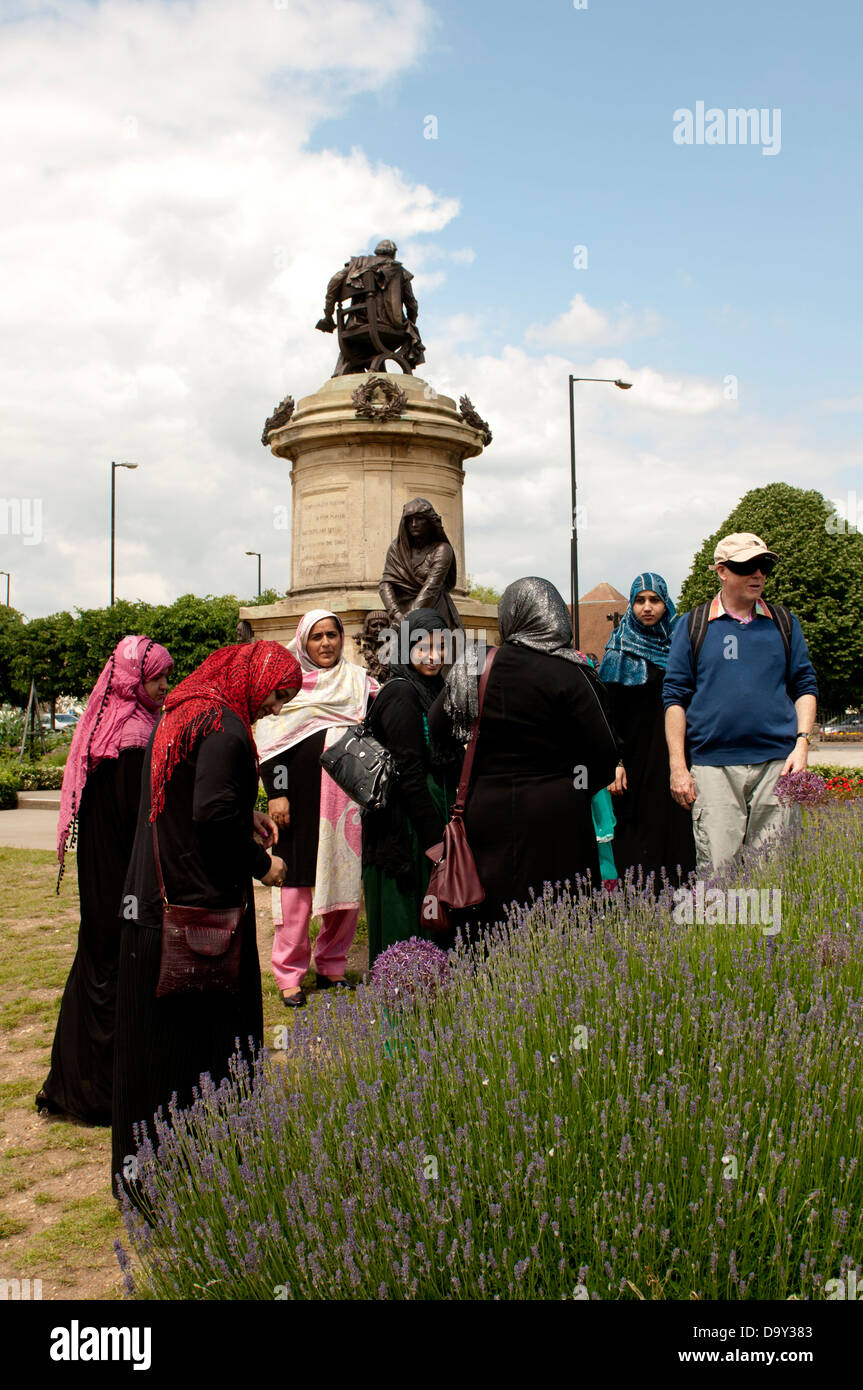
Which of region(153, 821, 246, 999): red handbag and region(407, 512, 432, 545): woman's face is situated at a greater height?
region(407, 512, 432, 545): woman's face

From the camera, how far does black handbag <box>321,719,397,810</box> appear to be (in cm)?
460

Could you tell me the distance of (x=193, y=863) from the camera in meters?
3.58

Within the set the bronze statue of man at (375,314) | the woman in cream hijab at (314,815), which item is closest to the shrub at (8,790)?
the bronze statue of man at (375,314)

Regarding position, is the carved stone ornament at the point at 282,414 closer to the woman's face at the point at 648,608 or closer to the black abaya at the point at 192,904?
the woman's face at the point at 648,608

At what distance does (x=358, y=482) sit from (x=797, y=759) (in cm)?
998

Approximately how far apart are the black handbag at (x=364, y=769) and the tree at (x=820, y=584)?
40212 mm

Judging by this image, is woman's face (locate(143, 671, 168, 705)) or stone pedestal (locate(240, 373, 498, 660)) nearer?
woman's face (locate(143, 671, 168, 705))

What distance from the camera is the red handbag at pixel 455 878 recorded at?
4176 millimetres

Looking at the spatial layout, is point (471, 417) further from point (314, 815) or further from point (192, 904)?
point (192, 904)

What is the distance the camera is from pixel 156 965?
3.69 metres

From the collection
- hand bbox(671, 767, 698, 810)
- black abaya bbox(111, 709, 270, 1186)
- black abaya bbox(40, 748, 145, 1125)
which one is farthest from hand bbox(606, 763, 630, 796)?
black abaya bbox(111, 709, 270, 1186)

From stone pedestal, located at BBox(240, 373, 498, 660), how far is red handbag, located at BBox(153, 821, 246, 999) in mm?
10180

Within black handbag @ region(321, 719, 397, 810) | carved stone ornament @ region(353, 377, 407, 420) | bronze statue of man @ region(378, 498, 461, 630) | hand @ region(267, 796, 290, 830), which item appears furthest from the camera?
carved stone ornament @ region(353, 377, 407, 420)

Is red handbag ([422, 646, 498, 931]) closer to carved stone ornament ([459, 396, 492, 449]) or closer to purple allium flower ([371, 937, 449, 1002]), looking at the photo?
purple allium flower ([371, 937, 449, 1002])
